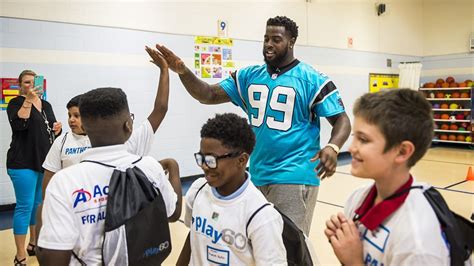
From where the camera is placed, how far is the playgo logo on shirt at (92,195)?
56.7 inches

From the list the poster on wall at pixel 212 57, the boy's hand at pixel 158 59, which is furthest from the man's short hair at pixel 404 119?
the poster on wall at pixel 212 57

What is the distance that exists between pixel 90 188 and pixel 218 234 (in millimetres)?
517

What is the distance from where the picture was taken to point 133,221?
151cm

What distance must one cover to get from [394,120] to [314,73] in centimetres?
122

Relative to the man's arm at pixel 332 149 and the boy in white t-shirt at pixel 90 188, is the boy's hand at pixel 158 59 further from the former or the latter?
the man's arm at pixel 332 149

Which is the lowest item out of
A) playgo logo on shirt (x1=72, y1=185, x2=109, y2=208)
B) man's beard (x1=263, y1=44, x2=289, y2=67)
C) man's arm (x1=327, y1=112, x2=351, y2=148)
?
playgo logo on shirt (x1=72, y1=185, x2=109, y2=208)

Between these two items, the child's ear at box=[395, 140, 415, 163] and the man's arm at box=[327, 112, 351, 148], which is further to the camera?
the man's arm at box=[327, 112, 351, 148]

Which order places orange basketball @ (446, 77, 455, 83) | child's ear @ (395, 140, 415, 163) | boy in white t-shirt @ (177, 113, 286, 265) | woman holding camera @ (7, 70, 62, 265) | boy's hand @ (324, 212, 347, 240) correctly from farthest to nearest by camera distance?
orange basketball @ (446, 77, 455, 83), woman holding camera @ (7, 70, 62, 265), boy in white t-shirt @ (177, 113, 286, 265), boy's hand @ (324, 212, 347, 240), child's ear @ (395, 140, 415, 163)

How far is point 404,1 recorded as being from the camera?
416 inches

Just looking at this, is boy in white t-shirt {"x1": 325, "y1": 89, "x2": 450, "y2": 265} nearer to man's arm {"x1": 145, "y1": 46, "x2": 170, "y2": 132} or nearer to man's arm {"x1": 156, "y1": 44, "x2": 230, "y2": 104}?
man's arm {"x1": 145, "y1": 46, "x2": 170, "y2": 132}

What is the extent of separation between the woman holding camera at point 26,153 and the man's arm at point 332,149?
8.47ft

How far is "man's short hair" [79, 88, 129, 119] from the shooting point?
62.0 inches

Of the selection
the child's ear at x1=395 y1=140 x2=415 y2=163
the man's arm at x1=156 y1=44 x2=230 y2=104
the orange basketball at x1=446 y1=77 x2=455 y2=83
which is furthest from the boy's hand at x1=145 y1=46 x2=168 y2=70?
the orange basketball at x1=446 y1=77 x2=455 y2=83

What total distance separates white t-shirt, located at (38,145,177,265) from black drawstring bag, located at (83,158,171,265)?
45 millimetres
